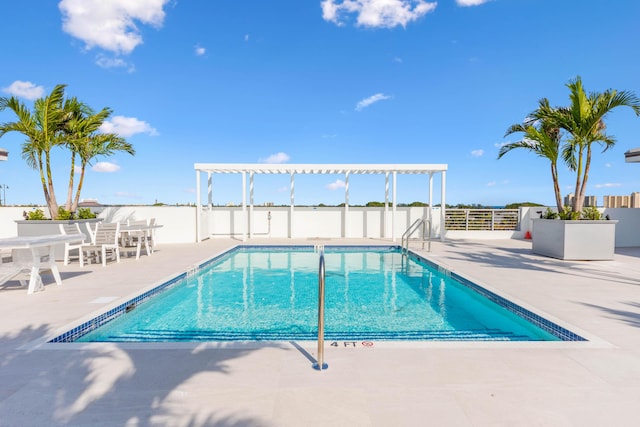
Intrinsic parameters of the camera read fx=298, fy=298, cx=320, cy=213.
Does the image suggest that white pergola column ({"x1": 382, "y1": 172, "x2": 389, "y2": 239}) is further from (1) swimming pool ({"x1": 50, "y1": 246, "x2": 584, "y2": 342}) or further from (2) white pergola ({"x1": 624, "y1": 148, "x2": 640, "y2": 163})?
(2) white pergola ({"x1": 624, "y1": 148, "x2": 640, "y2": 163})

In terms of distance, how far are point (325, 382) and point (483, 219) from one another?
13.7 meters

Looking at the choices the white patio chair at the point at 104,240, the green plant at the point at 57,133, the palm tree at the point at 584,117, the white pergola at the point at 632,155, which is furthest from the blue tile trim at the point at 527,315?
the green plant at the point at 57,133

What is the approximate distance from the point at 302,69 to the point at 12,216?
14.7 metres

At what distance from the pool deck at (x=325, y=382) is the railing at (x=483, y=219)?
34.2ft

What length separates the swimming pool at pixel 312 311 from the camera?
3756 mm

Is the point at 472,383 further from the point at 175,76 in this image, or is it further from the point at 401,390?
the point at 175,76

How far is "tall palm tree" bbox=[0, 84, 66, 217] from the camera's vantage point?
7906 millimetres

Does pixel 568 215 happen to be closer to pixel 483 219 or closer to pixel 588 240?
pixel 588 240

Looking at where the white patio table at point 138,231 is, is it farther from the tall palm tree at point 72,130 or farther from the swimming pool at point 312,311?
the swimming pool at point 312,311

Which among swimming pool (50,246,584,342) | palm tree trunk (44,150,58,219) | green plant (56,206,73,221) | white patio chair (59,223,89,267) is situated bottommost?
swimming pool (50,246,584,342)

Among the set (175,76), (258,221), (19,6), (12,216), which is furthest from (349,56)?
(12,216)

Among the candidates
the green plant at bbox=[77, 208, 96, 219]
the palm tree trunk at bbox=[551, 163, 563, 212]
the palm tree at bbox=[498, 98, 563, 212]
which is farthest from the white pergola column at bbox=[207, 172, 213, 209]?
the palm tree trunk at bbox=[551, 163, 563, 212]

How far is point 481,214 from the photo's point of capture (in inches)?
540

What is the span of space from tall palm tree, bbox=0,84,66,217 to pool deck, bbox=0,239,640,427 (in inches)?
250
